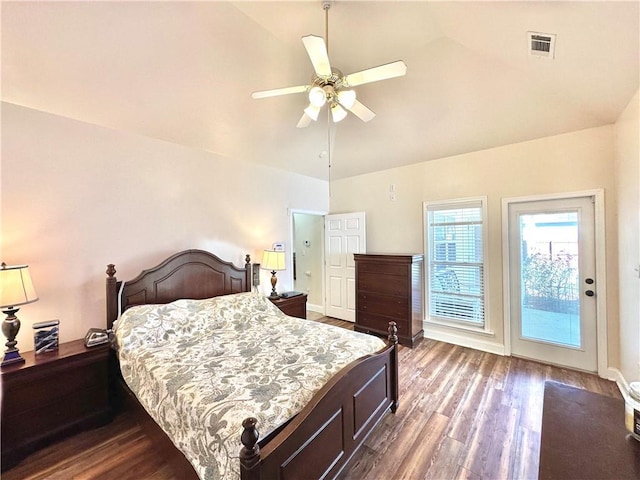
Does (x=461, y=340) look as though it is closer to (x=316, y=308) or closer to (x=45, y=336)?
(x=316, y=308)

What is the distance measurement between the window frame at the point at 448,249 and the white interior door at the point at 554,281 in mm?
271

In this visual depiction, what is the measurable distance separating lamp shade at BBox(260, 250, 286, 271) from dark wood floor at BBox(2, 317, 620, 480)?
2007mm

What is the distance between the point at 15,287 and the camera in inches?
75.1

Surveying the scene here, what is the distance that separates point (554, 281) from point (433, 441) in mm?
2437

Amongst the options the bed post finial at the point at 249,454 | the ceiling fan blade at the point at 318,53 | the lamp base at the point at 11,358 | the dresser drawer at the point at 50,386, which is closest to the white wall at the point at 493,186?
the ceiling fan blade at the point at 318,53

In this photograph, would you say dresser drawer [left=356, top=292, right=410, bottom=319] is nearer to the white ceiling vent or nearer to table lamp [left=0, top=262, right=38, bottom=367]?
the white ceiling vent

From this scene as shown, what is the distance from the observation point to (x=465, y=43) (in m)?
2.32

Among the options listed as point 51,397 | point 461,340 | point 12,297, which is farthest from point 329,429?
point 461,340

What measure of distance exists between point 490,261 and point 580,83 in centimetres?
202

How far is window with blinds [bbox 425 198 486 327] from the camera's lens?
11.9ft

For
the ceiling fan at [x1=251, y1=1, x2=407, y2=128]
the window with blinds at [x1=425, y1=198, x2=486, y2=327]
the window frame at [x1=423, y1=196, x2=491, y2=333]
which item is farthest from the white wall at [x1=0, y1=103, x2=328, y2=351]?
the window with blinds at [x1=425, y1=198, x2=486, y2=327]

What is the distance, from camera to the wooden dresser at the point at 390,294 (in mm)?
Result: 3697

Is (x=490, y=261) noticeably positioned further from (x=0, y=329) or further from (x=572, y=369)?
(x=0, y=329)

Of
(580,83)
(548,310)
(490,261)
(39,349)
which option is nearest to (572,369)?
(548,310)
